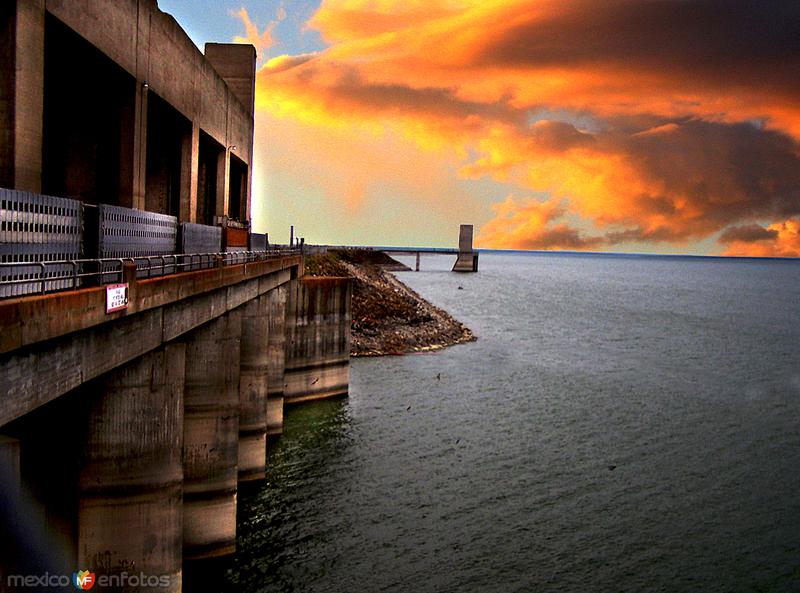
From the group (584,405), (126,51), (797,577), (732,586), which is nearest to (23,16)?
(126,51)

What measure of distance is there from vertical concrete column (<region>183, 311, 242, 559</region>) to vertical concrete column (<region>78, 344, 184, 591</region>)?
227 inches

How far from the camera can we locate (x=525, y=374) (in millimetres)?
60062

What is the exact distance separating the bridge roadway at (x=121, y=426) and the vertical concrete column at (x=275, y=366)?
12.4m

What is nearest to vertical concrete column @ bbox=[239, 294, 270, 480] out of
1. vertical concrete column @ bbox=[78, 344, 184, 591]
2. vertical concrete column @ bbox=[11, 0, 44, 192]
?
vertical concrete column @ bbox=[11, 0, 44, 192]

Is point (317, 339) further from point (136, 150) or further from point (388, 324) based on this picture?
point (388, 324)

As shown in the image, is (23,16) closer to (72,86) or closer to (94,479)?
(72,86)

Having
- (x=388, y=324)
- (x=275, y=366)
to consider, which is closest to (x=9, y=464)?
(x=275, y=366)

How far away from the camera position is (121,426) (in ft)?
51.0

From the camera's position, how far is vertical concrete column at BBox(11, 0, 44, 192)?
57.7 ft

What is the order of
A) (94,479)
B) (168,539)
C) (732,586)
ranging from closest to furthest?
(94,479)
(168,539)
(732,586)

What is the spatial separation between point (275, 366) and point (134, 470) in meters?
21.8

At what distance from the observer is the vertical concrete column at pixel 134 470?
1548 cm

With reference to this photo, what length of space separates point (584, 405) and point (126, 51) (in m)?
38.0

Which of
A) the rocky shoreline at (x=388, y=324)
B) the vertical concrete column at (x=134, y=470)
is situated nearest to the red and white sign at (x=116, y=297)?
the vertical concrete column at (x=134, y=470)
